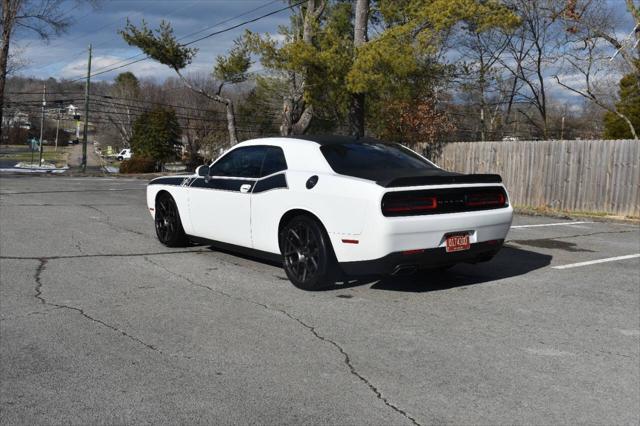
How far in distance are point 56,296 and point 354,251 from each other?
2.83 m

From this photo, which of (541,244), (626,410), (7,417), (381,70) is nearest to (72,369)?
(7,417)

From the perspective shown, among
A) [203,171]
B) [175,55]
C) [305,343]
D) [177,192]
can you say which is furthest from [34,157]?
[305,343]

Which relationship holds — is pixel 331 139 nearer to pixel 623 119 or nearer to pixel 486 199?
pixel 486 199

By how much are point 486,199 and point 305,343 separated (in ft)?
8.63

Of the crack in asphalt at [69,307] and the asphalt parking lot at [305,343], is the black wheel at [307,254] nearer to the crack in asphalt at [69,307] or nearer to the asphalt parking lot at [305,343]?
the asphalt parking lot at [305,343]

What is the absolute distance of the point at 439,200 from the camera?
571cm

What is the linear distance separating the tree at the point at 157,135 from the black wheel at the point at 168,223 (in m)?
50.6

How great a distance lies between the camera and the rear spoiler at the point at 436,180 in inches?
215

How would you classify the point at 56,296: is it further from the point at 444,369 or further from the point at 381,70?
the point at 381,70

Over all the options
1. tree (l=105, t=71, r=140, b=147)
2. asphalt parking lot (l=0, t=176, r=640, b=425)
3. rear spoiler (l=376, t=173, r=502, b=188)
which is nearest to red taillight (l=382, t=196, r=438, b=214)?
rear spoiler (l=376, t=173, r=502, b=188)

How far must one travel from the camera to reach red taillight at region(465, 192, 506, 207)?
19.7ft

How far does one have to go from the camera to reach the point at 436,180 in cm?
571

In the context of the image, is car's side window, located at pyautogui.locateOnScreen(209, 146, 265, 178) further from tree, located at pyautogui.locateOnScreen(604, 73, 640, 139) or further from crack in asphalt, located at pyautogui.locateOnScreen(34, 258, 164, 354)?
tree, located at pyautogui.locateOnScreen(604, 73, 640, 139)

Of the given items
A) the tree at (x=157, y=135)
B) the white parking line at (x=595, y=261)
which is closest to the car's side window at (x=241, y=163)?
the white parking line at (x=595, y=261)
